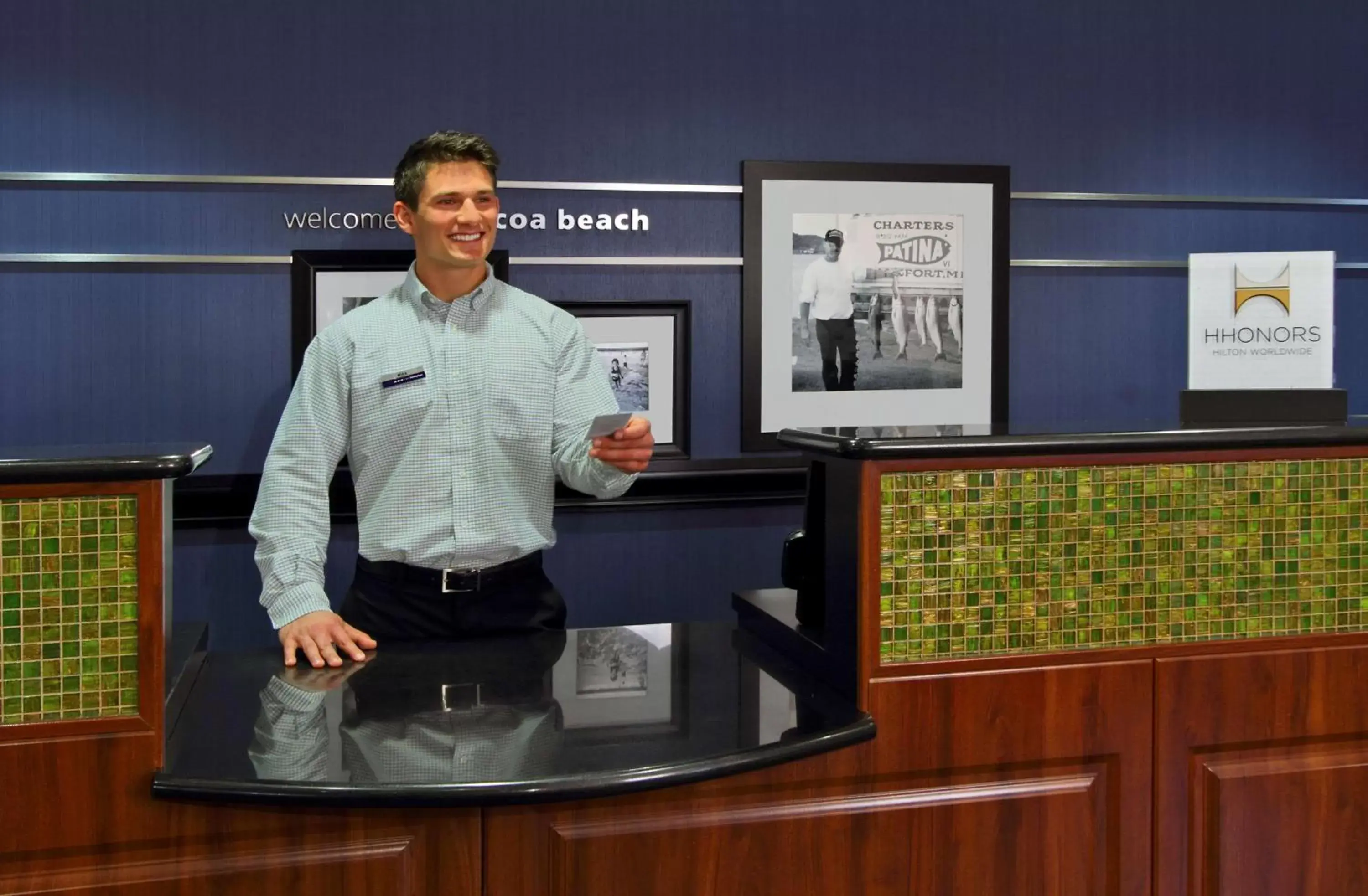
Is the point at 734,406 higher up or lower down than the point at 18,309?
lower down

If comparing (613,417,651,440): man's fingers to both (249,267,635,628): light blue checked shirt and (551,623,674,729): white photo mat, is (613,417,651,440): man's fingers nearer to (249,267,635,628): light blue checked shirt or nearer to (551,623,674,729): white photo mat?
(551,623,674,729): white photo mat

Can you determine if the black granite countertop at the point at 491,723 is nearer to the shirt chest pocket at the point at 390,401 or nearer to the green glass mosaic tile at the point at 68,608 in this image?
the green glass mosaic tile at the point at 68,608

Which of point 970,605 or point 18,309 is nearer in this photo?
point 970,605

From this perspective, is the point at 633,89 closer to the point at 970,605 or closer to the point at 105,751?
the point at 970,605

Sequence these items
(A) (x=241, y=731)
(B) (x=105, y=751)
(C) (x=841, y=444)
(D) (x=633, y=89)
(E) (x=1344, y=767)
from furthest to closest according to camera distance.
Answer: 1. (D) (x=633, y=89)
2. (E) (x=1344, y=767)
3. (C) (x=841, y=444)
4. (A) (x=241, y=731)
5. (B) (x=105, y=751)

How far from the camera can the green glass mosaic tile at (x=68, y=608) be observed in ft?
5.40

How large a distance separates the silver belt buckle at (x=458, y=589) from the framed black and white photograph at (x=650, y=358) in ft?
3.75

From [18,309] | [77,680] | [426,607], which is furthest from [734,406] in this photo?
[77,680]

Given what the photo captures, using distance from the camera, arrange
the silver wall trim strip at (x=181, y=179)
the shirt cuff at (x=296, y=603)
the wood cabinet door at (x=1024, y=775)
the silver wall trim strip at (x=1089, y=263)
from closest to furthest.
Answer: the wood cabinet door at (x=1024, y=775)
the shirt cuff at (x=296, y=603)
the silver wall trim strip at (x=181, y=179)
the silver wall trim strip at (x=1089, y=263)

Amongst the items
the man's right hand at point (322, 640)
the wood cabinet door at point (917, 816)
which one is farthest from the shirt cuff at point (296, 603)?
the wood cabinet door at point (917, 816)

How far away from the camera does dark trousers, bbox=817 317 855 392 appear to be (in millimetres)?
3955

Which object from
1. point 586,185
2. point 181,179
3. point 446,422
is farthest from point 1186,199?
point 181,179

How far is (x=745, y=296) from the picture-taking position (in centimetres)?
387

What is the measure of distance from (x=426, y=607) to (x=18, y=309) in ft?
5.54
